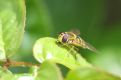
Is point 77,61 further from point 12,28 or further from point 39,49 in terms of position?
point 12,28

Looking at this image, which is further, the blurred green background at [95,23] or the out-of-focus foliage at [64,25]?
the blurred green background at [95,23]

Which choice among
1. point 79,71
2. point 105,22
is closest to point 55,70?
point 79,71

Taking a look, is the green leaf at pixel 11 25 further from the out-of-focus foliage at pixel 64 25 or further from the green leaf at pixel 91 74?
the green leaf at pixel 91 74

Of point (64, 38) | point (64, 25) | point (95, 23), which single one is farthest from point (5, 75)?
point (95, 23)

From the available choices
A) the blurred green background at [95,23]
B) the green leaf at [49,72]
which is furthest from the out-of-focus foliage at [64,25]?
the green leaf at [49,72]

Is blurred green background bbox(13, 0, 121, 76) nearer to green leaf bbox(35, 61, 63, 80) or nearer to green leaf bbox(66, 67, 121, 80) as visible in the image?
green leaf bbox(35, 61, 63, 80)

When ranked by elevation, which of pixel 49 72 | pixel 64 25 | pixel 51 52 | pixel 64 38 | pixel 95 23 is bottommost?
pixel 49 72

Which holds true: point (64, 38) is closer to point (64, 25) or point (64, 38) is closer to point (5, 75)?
point (5, 75)
